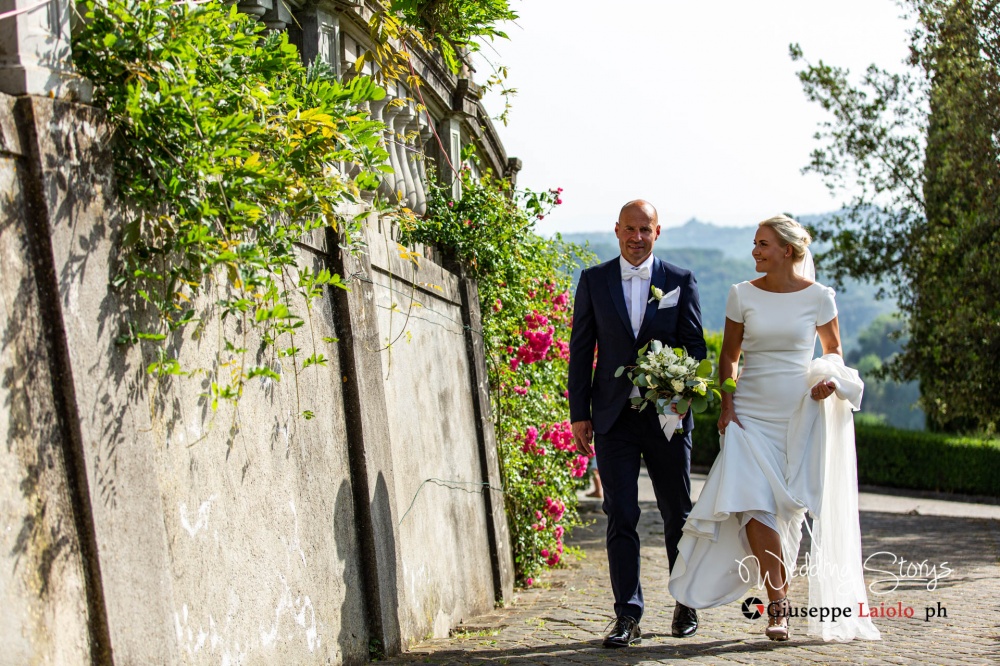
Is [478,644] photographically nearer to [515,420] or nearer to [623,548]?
[623,548]

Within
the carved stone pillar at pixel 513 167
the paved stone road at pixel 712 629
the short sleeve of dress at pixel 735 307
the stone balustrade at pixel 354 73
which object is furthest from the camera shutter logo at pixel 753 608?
the carved stone pillar at pixel 513 167

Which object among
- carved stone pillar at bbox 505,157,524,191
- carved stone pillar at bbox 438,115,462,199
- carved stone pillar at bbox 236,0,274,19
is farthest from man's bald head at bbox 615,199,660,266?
carved stone pillar at bbox 505,157,524,191

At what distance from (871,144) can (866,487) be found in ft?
30.9

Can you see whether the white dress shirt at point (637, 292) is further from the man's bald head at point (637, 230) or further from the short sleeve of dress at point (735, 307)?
the short sleeve of dress at point (735, 307)

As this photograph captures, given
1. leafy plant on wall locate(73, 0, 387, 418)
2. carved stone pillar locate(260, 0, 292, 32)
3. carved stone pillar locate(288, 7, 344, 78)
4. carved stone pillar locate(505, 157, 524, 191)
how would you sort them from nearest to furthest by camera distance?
leafy plant on wall locate(73, 0, 387, 418) → carved stone pillar locate(260, 0, 292, 32) → carved stone pillar locate(288, 7, 344, 78) → carved stone pillar locate(505, 157, 524, 191)

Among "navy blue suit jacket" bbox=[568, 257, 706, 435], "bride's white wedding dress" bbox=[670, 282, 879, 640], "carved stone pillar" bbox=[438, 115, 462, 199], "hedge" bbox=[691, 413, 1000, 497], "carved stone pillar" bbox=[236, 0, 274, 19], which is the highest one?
"carved stone pillar" bbox=[438, 115, 462, 199]

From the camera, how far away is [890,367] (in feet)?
71.3

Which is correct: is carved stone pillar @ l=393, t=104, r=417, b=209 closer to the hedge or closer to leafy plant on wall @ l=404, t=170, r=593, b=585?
leafy plant on wall @ l=404, t=170, r=593, b=585

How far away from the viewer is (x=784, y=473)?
20.1 feet

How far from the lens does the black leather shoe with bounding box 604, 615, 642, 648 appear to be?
573cm

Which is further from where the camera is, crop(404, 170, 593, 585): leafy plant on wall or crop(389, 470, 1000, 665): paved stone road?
crop(404, 170, 593, 585): leafy plant on wall

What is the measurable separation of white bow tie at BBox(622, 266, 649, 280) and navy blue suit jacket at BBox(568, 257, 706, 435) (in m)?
0.04

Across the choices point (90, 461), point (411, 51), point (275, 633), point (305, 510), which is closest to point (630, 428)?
point (305, 510)

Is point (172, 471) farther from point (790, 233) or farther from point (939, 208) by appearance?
point (939, 208)
